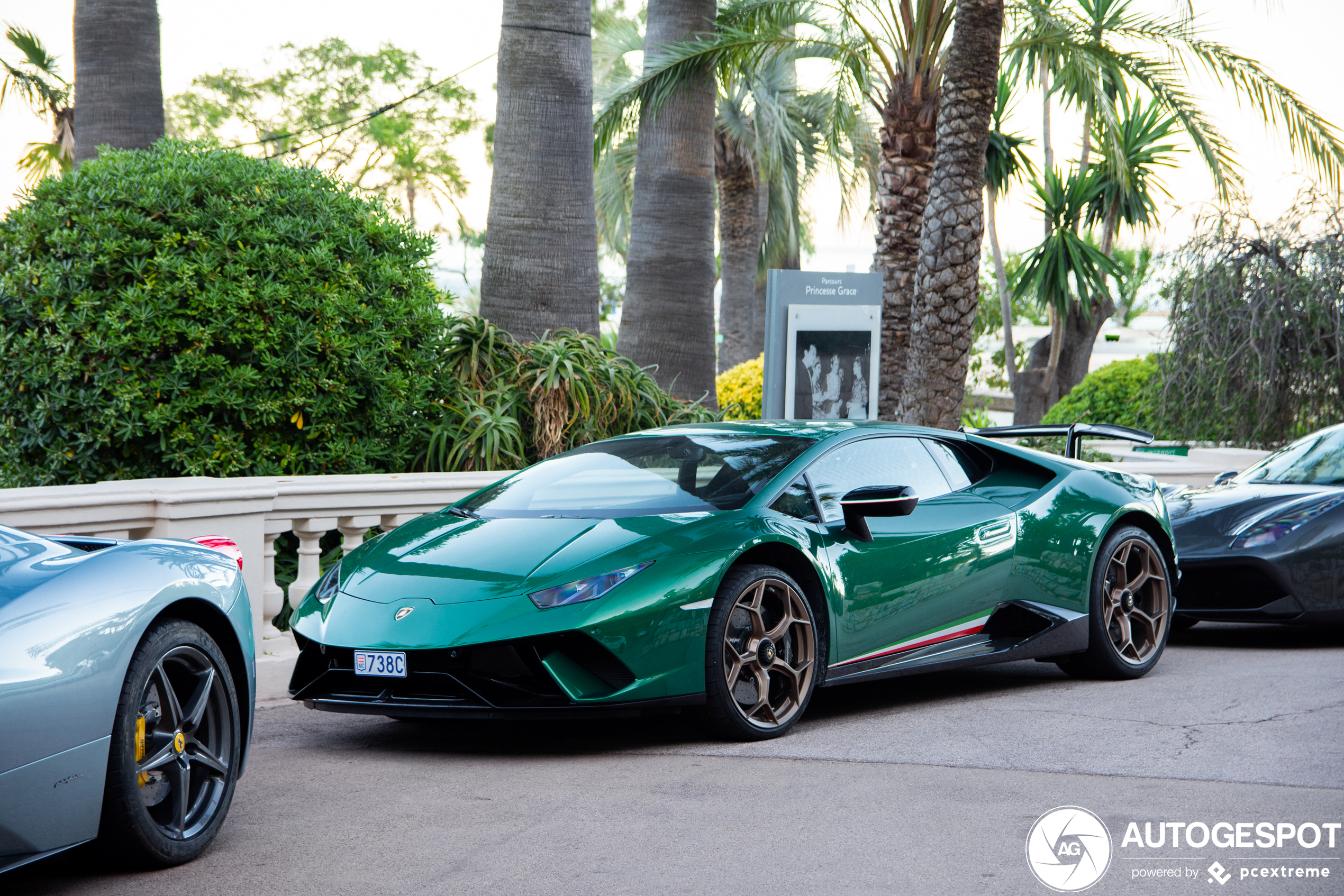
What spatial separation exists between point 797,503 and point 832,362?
557 cm

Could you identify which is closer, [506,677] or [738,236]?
[506,677]

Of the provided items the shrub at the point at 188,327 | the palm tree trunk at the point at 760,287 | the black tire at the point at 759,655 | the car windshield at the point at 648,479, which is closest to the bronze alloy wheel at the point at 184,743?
the black tire at the point at 759,655

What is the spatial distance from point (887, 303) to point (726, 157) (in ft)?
54.0

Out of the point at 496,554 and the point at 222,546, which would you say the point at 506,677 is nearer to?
the point at 496,554

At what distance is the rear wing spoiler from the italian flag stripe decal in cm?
131

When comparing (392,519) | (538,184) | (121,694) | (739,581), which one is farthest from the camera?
(538,184)

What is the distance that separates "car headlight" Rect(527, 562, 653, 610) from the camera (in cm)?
520

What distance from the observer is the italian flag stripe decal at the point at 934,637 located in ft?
20.0

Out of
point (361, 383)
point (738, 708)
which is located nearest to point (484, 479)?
point (361, 383)

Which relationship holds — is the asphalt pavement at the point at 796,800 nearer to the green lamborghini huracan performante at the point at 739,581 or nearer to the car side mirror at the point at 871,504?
the green lamborghini huracan performante at the point at 739,581

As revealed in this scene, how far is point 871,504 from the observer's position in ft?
19.8

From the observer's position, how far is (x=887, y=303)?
571 inches

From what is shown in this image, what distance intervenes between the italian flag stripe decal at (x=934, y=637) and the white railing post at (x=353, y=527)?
2.95 m

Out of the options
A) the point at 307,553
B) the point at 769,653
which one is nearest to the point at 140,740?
the point at 769,653
